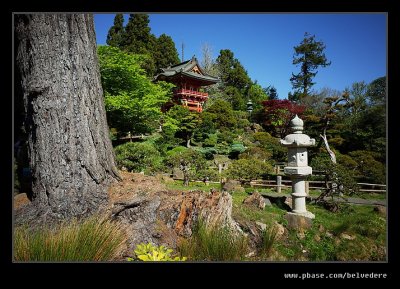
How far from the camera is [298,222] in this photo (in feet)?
12.4

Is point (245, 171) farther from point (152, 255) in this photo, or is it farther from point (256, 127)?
Answer: point (256, 127)

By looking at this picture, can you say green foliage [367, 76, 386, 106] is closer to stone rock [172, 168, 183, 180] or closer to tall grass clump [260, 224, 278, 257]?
stone rock [172, 168, 183, 180]

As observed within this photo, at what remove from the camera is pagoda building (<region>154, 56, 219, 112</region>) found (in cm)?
1641

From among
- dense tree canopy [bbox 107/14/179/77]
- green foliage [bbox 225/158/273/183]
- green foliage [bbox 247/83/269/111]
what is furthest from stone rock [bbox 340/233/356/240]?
green foliage [bbox 247/83/269/111]

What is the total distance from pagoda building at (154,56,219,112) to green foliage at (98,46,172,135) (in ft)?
14.7

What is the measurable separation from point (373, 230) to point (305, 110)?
1082 centimetres

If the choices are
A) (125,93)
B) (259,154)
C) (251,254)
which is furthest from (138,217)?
(125,93)

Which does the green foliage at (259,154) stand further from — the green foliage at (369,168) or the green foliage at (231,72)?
the green foliage at (231,72)

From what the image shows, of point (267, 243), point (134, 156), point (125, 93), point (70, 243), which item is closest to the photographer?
point (70, 243)

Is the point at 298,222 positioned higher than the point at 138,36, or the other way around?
the point at 138,36

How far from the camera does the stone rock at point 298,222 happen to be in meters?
3.65

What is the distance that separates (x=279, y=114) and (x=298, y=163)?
1169 centimetres
